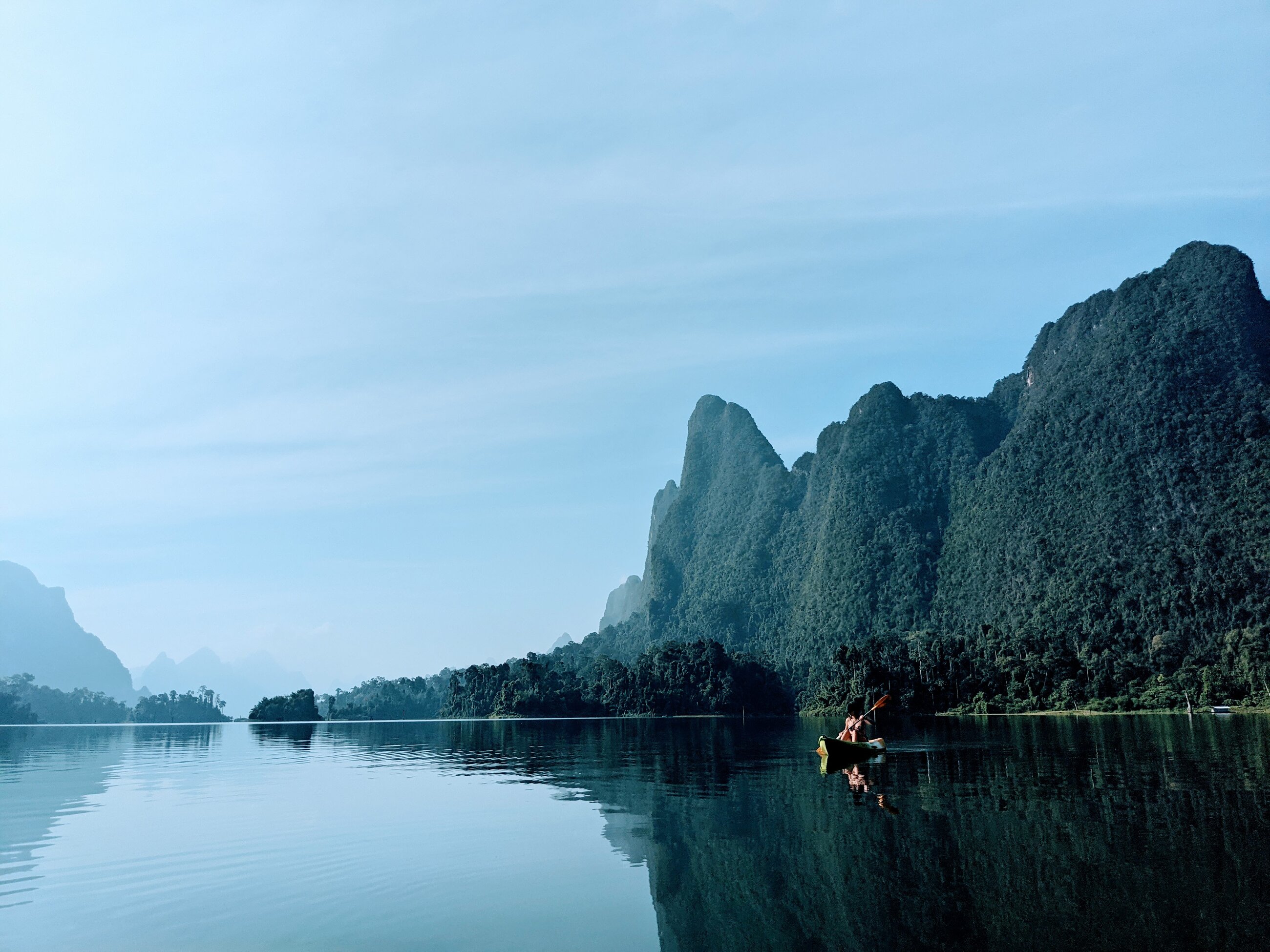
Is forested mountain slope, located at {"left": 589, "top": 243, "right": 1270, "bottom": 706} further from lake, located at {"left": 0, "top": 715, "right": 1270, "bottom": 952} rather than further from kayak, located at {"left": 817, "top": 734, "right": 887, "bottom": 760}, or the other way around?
lake, located at {"left": 0, "top": 715, "right": 1270, "bottom": 952}

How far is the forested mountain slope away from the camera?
→ 79.1 m

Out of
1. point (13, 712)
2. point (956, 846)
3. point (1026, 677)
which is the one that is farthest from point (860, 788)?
point (13, 712)

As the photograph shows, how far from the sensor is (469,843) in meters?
17.5

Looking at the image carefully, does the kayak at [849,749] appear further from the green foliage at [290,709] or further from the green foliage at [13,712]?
the green foliage at [13,712]

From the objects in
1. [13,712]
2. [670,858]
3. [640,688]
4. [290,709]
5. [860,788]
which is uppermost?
[670,858]

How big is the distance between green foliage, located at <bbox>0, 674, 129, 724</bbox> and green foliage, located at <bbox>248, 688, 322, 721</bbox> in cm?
4900

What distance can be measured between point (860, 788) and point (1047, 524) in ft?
315

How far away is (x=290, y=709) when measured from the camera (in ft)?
490

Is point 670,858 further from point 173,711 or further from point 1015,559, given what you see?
point 173,711

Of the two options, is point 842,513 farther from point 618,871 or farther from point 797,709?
point 618,871

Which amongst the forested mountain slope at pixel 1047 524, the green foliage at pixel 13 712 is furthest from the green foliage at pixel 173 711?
the forested mountain slope at pixel 1047 524

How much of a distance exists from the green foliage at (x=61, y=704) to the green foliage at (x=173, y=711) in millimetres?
6817

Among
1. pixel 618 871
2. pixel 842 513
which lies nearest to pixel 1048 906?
pixel 618 871

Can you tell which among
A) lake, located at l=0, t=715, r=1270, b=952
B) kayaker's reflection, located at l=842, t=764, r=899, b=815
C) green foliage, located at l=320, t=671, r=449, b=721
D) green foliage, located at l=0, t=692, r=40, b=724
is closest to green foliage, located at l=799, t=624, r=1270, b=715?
lake, located at l=0, t=715, r=1270, b=952
